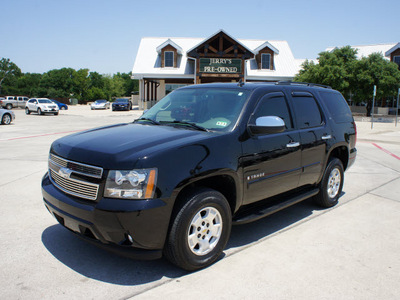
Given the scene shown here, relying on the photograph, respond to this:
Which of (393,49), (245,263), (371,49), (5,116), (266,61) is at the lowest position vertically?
(245,263)

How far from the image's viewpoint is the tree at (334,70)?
29.1 meters

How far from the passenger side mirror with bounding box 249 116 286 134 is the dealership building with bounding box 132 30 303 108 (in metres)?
27.7

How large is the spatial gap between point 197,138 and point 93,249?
68.0 inches

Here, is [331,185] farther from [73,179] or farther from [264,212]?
[73,179]

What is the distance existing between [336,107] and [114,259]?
4142 millimetres

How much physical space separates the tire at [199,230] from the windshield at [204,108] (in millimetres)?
871

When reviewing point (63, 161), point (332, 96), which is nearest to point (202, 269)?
point (63, 161)

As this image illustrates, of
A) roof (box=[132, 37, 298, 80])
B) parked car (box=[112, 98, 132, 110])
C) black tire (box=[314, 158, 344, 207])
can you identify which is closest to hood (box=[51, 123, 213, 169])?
black tire (box=[314, 158, 344, 207])

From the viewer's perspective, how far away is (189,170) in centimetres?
318

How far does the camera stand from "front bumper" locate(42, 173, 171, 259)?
290 cm

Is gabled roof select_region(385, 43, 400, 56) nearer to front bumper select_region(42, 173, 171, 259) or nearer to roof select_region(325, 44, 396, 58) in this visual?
roof select_region(325, 44, 396, 58)

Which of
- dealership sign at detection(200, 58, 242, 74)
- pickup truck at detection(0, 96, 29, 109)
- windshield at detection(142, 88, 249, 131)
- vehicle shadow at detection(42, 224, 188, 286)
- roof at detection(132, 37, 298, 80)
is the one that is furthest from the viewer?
pickup truck at detection(0, 96, 29, 109)

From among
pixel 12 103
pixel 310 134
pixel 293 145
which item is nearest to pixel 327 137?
pixel 310 134

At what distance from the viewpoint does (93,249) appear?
12.6ft
